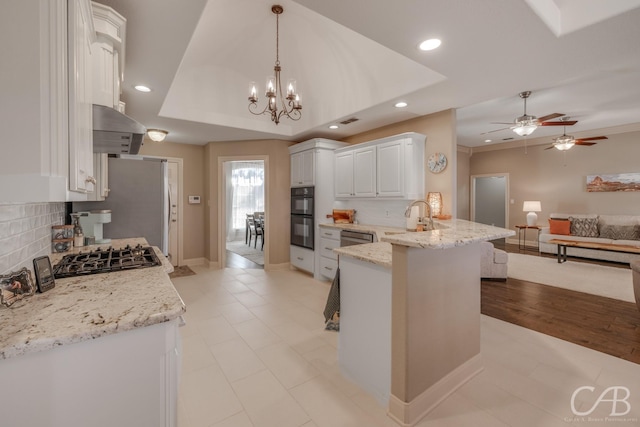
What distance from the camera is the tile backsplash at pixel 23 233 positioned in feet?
4.06

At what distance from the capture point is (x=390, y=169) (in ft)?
13.0

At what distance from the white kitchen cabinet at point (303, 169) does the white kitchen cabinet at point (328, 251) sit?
2.89 ft

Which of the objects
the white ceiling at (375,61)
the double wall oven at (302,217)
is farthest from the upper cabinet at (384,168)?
the double wall oven at (302,217)

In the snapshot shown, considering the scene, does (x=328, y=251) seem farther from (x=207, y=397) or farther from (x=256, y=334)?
(x=207, y=397)

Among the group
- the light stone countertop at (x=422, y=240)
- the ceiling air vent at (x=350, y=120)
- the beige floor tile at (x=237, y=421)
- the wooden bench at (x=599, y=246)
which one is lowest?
the beige floor tile at (x=237, y=421)

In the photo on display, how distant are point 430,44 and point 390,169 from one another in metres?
1.98

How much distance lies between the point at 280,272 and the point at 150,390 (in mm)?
4223

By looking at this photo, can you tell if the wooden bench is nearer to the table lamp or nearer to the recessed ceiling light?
the table lamp

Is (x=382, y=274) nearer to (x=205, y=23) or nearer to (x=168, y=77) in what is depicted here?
(x=168, y=77)

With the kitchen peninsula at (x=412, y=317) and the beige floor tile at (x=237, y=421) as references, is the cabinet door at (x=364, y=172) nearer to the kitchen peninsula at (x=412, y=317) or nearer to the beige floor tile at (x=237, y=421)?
the kitchen peninsula at (x=412, y=317)

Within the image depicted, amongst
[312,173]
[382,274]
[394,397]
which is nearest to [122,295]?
[382,274]

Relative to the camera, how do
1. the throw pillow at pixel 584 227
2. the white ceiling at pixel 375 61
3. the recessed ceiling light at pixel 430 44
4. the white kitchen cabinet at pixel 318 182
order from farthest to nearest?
the throw pillow at pixel 584 227
the white kitchen cabinet at pixel 318 182
the recessed ceiling light at pixel 430 44
the white ceiling at pixel 375 61

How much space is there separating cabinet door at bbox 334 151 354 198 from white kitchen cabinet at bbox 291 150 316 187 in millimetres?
409

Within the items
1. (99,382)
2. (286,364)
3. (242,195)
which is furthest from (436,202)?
(242,195)
